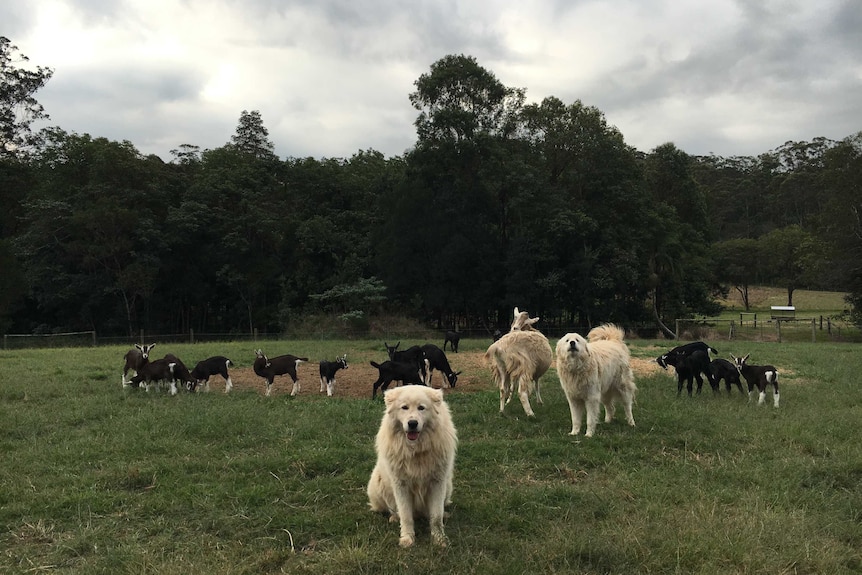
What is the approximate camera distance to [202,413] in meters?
8.04

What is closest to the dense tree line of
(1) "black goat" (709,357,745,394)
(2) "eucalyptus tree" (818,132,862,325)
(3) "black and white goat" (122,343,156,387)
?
(2) "eucalyptus tree" (818,132,862,325)

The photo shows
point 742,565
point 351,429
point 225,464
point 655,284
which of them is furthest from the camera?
point 655,284

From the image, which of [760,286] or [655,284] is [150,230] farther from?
[760,286]

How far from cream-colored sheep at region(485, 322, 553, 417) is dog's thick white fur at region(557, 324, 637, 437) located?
1.09m

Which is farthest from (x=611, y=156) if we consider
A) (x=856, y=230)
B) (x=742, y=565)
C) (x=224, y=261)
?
(x=742, y=565)

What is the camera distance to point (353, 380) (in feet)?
39.9

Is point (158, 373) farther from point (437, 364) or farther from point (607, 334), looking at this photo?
point (607, 334)

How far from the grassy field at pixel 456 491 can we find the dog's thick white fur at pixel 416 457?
0.71 feet

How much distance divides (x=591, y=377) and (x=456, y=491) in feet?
9.39

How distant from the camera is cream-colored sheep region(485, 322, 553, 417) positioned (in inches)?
329

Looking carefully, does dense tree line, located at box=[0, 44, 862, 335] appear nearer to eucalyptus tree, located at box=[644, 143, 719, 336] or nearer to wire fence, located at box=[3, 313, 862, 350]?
eucalyptus tree, located at box=[644, 143, 719, 336]

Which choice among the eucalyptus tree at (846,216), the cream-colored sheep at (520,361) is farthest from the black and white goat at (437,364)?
the eucalyptus tree at (846,216)

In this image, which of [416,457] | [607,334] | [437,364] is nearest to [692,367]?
[607,334]

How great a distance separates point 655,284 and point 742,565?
107ft
